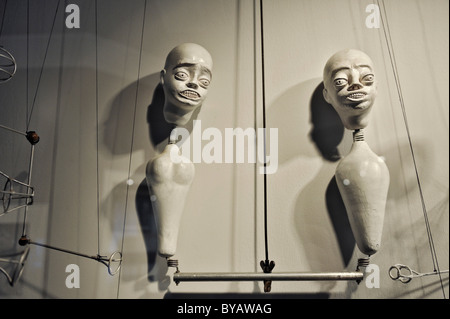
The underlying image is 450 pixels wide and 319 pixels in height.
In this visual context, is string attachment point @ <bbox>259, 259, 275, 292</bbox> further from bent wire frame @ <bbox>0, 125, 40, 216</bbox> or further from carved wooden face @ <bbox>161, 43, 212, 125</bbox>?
bent wire frame @ <bbox>0, 125, 40, 216</bbox>

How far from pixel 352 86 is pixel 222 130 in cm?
21

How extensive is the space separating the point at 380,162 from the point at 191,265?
1.07 ft

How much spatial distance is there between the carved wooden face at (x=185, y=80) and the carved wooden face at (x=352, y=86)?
0.65ft

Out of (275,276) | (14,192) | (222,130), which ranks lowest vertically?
(275,276)

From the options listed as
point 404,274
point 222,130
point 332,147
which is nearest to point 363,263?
point 404,274

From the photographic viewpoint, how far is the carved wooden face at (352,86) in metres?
0.61

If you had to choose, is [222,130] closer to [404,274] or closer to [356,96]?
[356,96]

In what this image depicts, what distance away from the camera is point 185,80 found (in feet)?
2.09

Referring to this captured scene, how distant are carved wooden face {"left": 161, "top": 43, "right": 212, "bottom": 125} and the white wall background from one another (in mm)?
44

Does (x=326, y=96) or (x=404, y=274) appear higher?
(x=326, y=96)

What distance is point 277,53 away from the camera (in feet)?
2.33

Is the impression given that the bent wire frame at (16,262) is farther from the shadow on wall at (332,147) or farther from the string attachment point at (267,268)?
the shadow on wall at (332,147)

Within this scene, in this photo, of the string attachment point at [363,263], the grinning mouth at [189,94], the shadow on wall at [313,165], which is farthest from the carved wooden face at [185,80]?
the string attachment point at [363,263]
